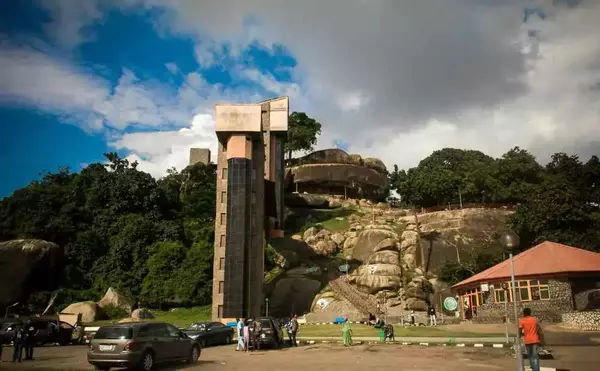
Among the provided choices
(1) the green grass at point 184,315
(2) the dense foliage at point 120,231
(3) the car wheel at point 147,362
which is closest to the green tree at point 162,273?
A: (2) the dense foliage at point 120,231

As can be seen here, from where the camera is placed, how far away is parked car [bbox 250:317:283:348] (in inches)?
931

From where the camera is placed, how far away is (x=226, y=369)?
15680mm

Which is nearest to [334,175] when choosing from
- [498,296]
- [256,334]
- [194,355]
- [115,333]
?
[498,296]

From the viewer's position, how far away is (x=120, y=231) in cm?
5803

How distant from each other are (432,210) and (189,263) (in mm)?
34872

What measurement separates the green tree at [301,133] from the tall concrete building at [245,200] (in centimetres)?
3459

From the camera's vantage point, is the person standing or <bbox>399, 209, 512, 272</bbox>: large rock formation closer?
the person standing

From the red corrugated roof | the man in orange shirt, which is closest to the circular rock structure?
the red corrugated roof

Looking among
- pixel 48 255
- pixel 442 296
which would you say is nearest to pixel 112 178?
pixel 48 255

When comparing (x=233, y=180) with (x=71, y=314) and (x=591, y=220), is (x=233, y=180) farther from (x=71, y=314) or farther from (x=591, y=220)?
(x=591, y=220)

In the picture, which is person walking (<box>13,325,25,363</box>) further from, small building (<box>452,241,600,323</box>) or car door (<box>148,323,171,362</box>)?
small building (<box>452,241,600,323</box>)

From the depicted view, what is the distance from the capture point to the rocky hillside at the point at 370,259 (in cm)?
5112

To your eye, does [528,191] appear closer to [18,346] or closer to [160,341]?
[160,341]

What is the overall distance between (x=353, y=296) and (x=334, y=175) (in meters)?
40.6
